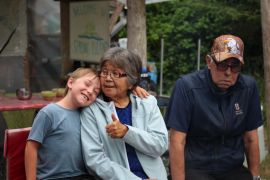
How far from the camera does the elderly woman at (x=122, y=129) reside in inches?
106

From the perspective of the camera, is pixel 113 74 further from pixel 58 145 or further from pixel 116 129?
pixel 58 145

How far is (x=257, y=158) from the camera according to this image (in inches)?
130

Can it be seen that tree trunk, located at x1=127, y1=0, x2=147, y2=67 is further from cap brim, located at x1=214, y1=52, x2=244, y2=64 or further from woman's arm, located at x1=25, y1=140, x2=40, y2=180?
woman's arm, located at x1=25, y1=140, x2=40, y2=180

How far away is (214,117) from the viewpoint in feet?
10.1

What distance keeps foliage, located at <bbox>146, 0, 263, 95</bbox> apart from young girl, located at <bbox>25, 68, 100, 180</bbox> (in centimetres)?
1145

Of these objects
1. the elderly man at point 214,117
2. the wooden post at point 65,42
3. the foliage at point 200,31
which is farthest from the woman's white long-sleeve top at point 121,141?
the foliage at point 200,31

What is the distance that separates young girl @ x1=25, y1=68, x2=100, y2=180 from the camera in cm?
267

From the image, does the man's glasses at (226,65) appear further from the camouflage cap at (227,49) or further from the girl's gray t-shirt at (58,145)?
the girl's gray t-shirt at (58,145)

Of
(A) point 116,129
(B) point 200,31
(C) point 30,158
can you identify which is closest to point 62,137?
(C) point 30,158

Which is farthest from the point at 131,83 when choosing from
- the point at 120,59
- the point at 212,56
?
the point at 212,56

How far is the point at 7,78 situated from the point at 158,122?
4.55m

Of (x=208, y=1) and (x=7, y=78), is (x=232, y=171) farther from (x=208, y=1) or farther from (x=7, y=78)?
(x=208, y=1)

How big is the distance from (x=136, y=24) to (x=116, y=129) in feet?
9.07

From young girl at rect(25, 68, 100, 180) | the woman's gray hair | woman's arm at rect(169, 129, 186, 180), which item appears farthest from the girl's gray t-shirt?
woman's arm at rect(169, 129, 186, 180)
